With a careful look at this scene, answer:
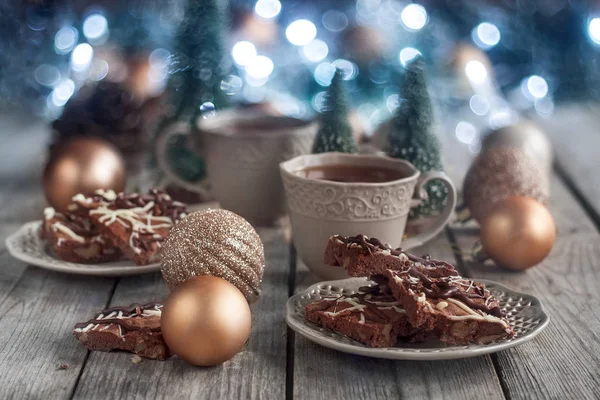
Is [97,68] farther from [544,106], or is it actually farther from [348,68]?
[544,106]

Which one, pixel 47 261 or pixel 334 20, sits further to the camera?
pixel 334 20

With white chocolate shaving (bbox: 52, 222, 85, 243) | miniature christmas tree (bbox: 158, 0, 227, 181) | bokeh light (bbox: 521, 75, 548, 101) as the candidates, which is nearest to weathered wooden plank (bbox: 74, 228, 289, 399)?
white chocolate shaving (bbox: 52, 222, 85, 243)

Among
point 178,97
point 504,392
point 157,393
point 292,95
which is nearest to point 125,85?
point 178,97

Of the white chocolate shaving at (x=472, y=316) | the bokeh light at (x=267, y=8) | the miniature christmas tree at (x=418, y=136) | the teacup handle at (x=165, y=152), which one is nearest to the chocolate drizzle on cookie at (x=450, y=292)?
the white chocolate shaving at (x=472, y=316)

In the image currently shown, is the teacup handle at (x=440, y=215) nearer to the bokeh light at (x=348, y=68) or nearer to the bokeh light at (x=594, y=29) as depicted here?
the bokeh light at (x=348, y=68)

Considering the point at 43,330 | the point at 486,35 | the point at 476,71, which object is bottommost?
the point at 43,330

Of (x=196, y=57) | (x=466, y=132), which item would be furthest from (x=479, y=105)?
(x=196, y=57)

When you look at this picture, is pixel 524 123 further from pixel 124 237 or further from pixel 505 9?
pixel 124 237
